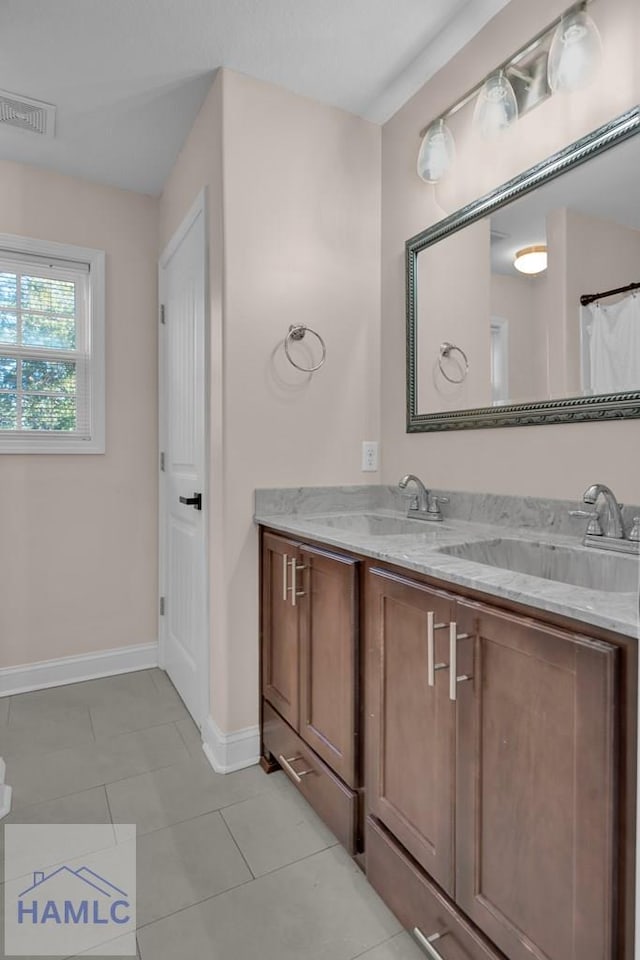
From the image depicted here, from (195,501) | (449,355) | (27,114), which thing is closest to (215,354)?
(195,501)

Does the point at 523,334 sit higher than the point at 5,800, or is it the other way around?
the point at 523,334

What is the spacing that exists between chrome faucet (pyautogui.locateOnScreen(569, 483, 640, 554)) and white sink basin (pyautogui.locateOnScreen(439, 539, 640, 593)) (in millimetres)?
37

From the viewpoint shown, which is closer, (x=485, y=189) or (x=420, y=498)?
(x=485, y=189)

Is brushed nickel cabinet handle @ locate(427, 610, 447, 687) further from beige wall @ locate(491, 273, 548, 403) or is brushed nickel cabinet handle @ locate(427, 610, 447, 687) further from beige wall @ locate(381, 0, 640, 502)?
beige wall @ locate(491, 273, 548, 403)

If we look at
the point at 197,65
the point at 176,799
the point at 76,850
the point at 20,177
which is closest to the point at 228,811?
the point at 176,799

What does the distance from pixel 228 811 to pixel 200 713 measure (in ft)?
1.76

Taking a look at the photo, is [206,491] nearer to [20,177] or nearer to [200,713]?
[200,713]

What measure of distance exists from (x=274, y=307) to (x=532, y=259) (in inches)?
35.8

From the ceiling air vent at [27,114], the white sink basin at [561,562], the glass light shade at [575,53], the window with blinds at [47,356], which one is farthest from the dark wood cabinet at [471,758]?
the ceiling air vent at [27,114]

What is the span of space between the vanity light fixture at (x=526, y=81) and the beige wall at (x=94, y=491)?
1680 mm

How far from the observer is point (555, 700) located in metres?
0.84

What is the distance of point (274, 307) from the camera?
6.48 feet

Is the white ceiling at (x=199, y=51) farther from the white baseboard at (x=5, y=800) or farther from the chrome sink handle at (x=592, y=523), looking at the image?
the white baseboard at (x=5, y=800)

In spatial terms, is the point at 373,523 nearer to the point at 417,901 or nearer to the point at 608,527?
the point at 608,527
